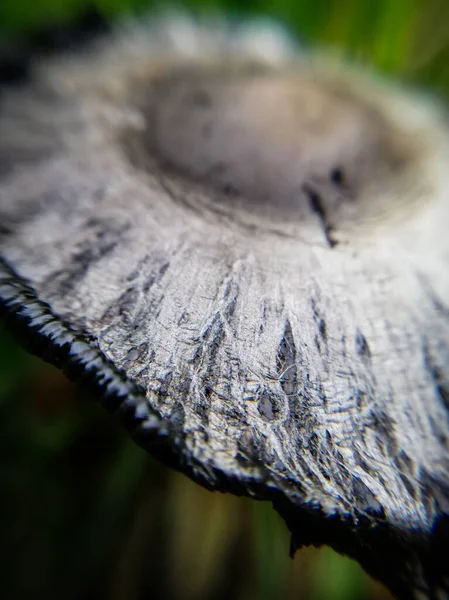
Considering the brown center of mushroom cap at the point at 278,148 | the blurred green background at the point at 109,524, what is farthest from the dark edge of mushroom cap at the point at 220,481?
the blurred green background at the point at 109,524

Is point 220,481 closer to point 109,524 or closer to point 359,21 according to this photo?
point 109,524

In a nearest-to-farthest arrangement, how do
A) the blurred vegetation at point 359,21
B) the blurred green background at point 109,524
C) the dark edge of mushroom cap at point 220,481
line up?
the dark edge of mushroom cap at point 220,481 → the blurred green background at point 109,524 → the blurred vegetation at point 359,21

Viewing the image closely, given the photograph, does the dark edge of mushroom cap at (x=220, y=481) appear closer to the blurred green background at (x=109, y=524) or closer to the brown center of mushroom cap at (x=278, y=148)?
the brown center of mushroom cap at (x=278, y=148)

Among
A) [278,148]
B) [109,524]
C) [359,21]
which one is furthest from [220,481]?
[359,21]

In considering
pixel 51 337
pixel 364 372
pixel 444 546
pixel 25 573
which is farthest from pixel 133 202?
pixel 25 573

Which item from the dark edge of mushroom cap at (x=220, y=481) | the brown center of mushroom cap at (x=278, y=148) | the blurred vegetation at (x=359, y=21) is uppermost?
the blurred vegetation at (x=359, y=21)
